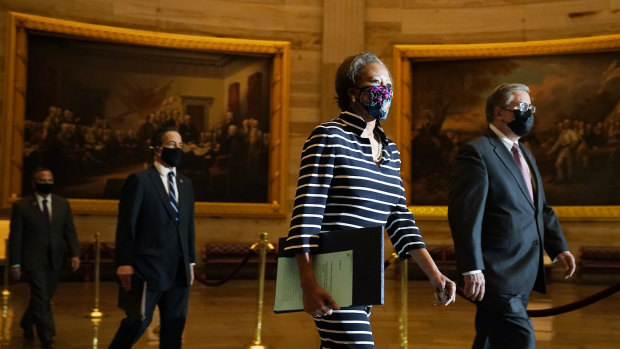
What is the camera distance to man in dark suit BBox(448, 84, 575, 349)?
3990 millimetres

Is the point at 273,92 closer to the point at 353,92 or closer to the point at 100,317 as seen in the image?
the point at 100,317

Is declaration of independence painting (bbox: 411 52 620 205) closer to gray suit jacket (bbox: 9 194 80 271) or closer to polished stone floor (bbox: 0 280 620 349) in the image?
polished stone floor (bbox: 0 280 620 349)

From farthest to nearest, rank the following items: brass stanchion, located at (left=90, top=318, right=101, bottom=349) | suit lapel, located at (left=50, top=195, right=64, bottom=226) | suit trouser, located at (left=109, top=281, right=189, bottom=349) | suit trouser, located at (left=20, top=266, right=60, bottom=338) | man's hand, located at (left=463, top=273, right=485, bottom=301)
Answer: suit lapel, located at (left=50, top=195, right=64, bottom=226) < brass stanchion, located at (left=90, top=318, right=101, bottom=349) < suit trouser, located at (left=20, top=266, right=60, bottom=338) < suit trouser, located at (left=109, top=281, right=189, bottom=349) < man's hand, located at (left=463, top=273, right=485, bottom=301)

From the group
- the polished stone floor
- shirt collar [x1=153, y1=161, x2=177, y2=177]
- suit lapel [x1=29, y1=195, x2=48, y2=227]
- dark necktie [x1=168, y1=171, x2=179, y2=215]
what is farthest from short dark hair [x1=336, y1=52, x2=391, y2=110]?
suit lapel [x1=29, y1=195, x2=48, y2=227]

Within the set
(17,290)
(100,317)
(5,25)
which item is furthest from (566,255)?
(5,25)

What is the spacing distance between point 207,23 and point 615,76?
8.96 meters

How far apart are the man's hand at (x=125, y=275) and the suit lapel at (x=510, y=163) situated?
2.72 meters

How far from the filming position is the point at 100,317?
30.1ft

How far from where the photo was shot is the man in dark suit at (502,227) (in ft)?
13.1

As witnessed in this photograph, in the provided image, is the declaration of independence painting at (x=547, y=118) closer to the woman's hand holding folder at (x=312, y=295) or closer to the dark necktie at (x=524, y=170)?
the dark necktie at (x=524, y=170)

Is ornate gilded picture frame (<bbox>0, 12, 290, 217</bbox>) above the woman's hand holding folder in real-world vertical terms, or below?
above

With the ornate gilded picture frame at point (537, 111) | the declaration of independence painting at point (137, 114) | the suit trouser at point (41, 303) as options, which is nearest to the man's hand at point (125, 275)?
the suit trouser at point (41, 303)

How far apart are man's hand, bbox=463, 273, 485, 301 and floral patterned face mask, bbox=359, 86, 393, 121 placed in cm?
150

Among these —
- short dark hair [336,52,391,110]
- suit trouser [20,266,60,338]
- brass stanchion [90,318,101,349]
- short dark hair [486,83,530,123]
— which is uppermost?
short dark hair [486,83,530,123]
